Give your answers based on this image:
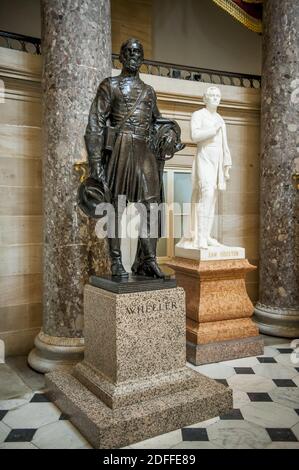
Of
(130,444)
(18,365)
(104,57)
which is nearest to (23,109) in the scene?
(104,57)

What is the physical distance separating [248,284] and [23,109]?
405 centimetres

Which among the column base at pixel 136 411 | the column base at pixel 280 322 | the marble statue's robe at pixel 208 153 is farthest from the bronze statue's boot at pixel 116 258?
the column base at pixel 280 322

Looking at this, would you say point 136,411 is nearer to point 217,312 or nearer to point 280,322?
point 217,312

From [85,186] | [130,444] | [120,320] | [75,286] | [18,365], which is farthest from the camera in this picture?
[18,365]

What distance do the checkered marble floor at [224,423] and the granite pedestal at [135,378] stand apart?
89 mm

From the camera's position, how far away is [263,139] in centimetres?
546

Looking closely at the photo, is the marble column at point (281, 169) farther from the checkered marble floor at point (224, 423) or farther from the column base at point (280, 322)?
the checkered marble floor at point (224, 423)

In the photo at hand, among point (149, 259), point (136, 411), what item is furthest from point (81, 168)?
point (136, 411)

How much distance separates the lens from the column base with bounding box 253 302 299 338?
5090 mm

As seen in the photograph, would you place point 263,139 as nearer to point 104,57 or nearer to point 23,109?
point 104,57

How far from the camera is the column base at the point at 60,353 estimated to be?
3979 mm

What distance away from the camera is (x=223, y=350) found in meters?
4.34

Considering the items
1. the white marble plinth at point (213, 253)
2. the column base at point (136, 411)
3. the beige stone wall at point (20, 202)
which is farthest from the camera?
the beige stone wall at point (20, 202)

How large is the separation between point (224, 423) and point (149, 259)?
134 centimetres
